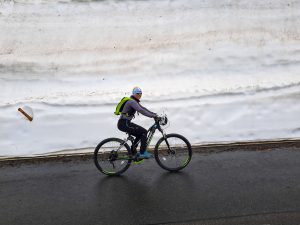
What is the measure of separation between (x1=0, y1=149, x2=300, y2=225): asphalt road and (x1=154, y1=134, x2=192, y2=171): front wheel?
0.22m

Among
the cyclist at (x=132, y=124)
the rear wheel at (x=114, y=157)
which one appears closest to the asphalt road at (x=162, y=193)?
the rear wheel at (x=114, y=157)

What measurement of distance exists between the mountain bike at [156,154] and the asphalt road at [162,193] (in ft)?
0.70

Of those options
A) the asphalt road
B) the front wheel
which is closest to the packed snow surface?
the asphalt road

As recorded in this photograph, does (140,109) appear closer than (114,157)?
Yes

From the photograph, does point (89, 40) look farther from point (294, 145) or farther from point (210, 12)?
point (294, 145)

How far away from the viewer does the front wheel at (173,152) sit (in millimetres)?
8992

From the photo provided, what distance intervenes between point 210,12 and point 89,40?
15.0 feet

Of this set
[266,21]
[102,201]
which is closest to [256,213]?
[102,201]

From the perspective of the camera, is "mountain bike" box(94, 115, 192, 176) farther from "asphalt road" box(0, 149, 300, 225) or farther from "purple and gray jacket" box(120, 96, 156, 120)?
"purple and gray jacket" box(120, 96, 156, 120)

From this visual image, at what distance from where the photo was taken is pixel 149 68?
13.9 meters

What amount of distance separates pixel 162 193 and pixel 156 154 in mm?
1380

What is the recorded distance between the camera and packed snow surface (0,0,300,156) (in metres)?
12.1

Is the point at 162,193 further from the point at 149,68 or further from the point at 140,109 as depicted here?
the point at 149,68

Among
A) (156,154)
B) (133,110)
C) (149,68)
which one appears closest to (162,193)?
(156,154)
